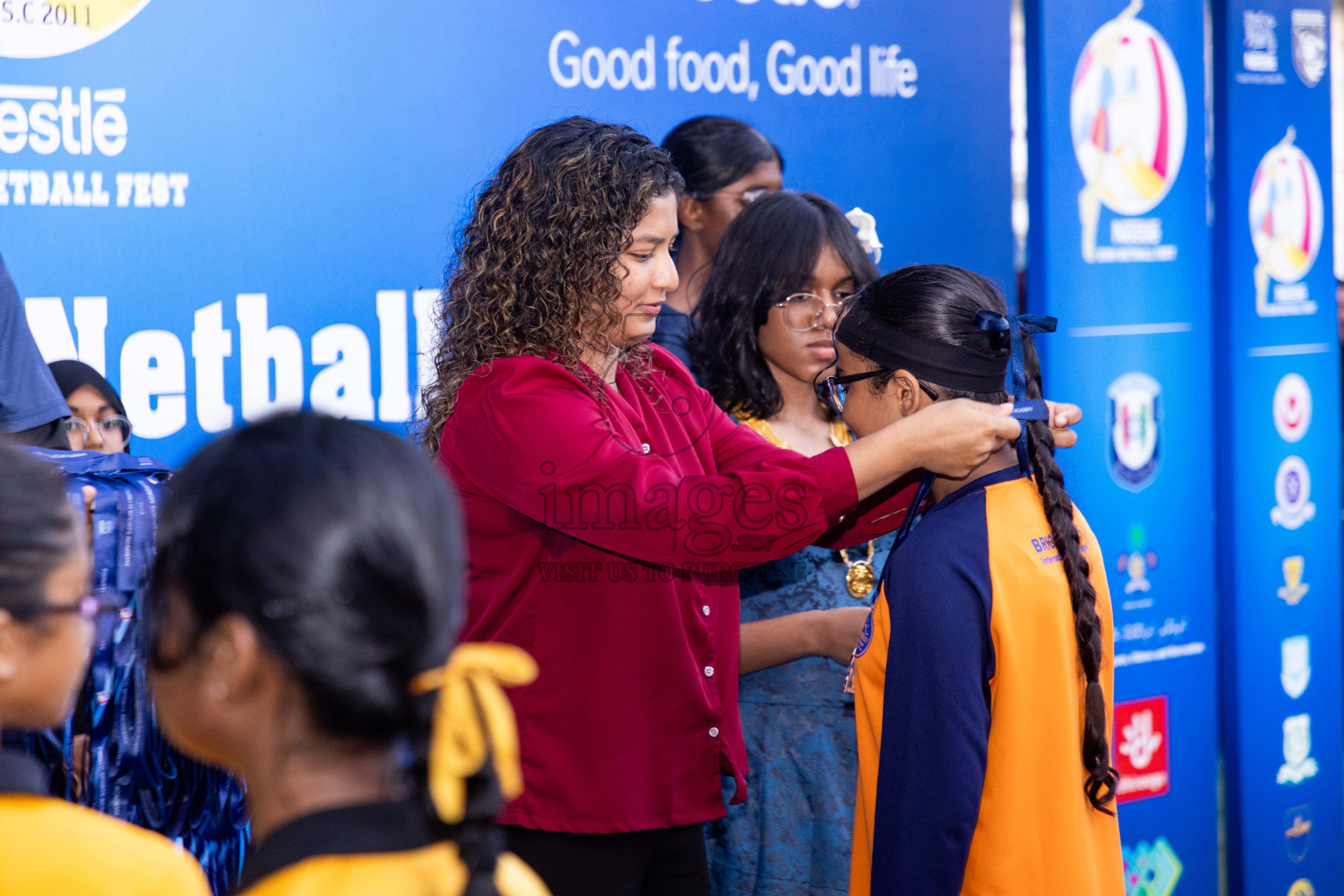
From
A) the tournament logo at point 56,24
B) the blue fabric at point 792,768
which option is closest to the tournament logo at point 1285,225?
the blue fabric at point 792,768

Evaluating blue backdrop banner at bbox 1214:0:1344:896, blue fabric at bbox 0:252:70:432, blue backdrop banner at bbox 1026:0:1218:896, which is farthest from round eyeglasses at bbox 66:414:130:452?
blue backdrop banner at bbox 1214:0:1344:896

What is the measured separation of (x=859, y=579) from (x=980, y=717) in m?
0.88

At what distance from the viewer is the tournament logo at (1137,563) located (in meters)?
3.63

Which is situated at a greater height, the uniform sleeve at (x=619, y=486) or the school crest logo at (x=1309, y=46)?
the school crest logo at (x=1309, y=46)

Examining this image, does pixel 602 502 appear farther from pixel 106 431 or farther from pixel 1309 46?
pixel 1309 46

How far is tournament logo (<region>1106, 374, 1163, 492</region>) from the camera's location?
3.63 metres

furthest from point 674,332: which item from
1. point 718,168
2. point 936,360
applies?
Result: point 936,360

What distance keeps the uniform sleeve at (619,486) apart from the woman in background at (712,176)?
1092 mm

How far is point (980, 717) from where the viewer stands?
5.15 ft

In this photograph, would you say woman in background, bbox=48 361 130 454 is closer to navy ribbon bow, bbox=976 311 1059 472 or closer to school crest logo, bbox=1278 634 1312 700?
navy ribbon bow, bbox=976 311 1059 472

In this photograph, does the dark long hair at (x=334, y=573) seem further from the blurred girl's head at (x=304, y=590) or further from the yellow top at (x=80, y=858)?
the yellow top at (x=80, y=858)

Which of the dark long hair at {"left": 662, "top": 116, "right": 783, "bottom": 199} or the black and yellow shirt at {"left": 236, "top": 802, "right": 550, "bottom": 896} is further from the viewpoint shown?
the dark long hair at {"left": 662, "top": 116, "right": 783, "bottom": 199}

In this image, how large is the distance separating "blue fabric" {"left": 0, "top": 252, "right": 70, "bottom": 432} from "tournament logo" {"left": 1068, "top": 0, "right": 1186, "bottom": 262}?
2724 mm

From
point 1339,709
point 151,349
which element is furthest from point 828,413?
point 1339,709
